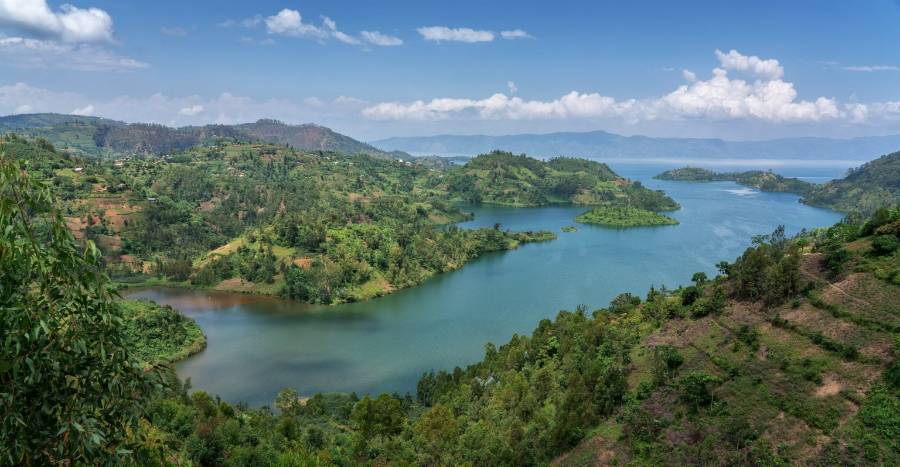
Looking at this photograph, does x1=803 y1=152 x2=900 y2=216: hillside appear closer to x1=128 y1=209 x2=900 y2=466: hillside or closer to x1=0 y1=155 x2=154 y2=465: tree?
x1=128 y1=209 x2=900 y2=466: hillside

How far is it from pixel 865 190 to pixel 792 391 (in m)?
184

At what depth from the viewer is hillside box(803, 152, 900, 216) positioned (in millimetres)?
149800

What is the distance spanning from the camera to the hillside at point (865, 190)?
5898 inches

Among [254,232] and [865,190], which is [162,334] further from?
[865,190]

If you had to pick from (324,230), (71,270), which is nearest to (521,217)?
(324,230)

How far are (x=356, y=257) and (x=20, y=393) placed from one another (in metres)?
82.4

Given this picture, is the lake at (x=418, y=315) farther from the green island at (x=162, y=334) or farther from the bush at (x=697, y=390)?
the bush at (x=697, y=390)

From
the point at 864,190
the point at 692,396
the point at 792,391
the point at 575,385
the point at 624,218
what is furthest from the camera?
the point at 864,190

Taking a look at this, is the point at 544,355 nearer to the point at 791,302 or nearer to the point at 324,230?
the point at 791,302

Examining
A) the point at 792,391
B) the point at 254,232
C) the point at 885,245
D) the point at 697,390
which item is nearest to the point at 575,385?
the point at 697,390

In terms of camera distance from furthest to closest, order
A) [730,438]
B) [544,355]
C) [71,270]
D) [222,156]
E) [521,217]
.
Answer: [222,156] → [521,217] → [544,355] → [730,438] → [71,270]

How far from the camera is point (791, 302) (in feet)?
100

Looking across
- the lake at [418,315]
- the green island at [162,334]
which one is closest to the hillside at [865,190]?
Answer: the lake at [418,315]

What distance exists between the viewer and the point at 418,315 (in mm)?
69250
